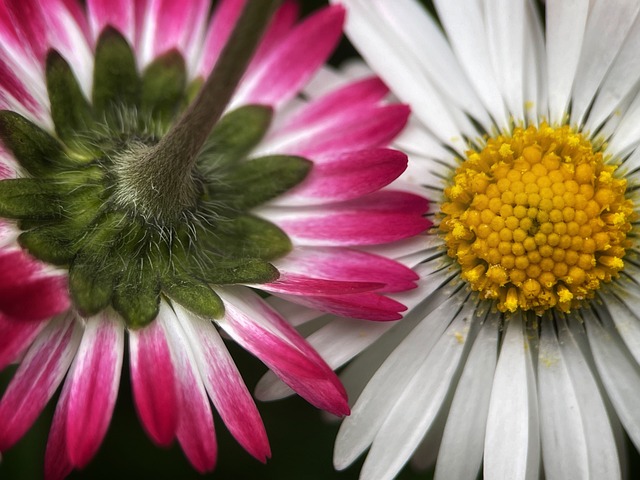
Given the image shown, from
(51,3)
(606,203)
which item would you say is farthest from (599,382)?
(51,3)

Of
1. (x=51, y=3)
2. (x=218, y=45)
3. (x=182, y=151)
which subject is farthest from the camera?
(x=218, y=45)

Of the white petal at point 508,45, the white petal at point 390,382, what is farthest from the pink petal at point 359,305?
the white petal at point 508,45

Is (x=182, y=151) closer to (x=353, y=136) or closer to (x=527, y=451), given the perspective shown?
(x=353, y=136)

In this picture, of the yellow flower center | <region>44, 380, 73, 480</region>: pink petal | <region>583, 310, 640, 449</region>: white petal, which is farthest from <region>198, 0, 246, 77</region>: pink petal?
<region>583, 310, 640, 449</region>: white petal

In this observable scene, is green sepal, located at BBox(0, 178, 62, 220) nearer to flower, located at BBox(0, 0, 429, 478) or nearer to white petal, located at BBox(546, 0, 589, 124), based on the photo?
flower, located at BBox(0, 0, 429, 478)

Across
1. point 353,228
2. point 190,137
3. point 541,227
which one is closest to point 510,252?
point 541,227

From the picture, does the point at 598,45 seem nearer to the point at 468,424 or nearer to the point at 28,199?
the point at 468,424
